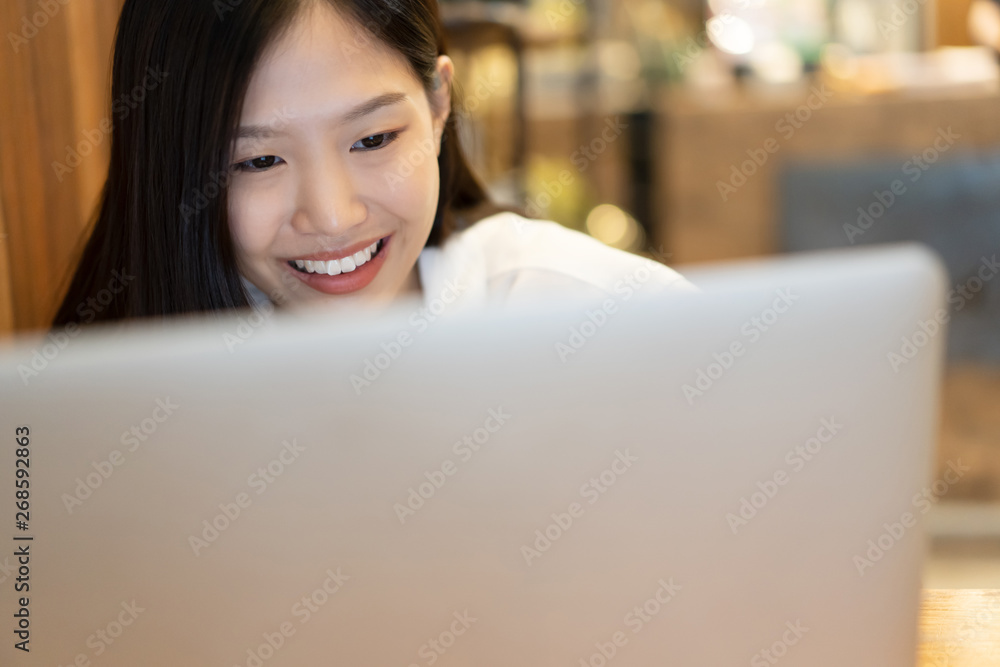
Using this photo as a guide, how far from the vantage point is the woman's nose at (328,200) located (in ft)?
2.29

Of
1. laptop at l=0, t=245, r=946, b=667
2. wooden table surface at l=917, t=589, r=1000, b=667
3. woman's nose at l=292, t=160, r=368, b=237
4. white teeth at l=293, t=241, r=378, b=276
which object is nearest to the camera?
laptop at l=0, t=245, r=946, b=667

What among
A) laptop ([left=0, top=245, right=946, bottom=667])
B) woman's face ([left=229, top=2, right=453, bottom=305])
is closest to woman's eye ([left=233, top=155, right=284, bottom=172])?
woman's face ([left=229, top=2, right=453, bottom=305])

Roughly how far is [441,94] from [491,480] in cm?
64

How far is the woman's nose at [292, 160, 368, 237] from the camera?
70cm

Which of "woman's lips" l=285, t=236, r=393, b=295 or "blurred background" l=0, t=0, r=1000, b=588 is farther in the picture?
"blurred background" l=0, t=0, r=1000, b=588

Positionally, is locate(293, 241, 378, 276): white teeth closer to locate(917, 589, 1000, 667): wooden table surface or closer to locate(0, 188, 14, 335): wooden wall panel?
locate(0, 188, 14, 335): wooden wall panel

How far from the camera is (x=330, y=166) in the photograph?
706mm

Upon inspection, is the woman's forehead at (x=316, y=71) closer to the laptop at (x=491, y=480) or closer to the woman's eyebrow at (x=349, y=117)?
the woman's eyebrow at (x=349, y=117)

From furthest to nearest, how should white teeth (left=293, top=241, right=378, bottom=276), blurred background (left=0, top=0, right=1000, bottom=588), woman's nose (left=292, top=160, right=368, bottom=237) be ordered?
blurred background (left=0, top=0, right=1000, bottom=588) → white teeth (left=293, top=241, right=378, bottom=276) → woman's nose (left=292, top=160, right=368, bottom=237)

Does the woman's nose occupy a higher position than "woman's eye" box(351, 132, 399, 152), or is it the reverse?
"woman's eye" box(351, 132, 399, 152)

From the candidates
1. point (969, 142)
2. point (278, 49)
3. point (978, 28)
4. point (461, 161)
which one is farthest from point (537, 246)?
point (978, 28)

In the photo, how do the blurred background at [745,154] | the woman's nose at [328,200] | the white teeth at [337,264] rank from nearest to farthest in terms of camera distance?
the woman's nose at [328,200] → the white teeth at [337,264] → the blurred background at [745,154]

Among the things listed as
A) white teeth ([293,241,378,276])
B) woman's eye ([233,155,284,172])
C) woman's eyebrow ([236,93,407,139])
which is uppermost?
woman's eyebrow ([236,93,407,139])

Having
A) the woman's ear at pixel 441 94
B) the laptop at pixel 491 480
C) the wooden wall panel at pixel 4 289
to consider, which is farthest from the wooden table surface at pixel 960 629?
the wooden wall panel at pixel 4 289
